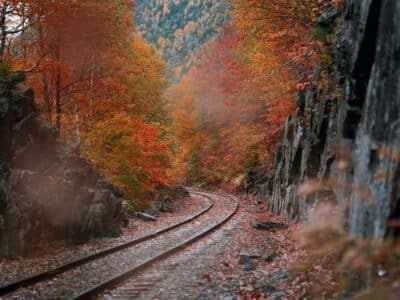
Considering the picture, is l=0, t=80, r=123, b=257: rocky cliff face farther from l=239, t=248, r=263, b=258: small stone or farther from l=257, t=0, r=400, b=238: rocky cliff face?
l=257, t=0, r=400, b=238: rocky cliff face

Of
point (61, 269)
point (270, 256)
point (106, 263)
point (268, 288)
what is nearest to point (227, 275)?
point (268, 288)

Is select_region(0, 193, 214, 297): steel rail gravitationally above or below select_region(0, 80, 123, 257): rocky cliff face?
below

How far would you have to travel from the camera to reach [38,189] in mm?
12680

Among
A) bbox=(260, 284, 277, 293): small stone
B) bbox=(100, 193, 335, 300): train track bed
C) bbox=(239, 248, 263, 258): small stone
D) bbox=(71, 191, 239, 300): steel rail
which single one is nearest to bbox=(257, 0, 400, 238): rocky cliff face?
bbox=(100, 193, 335, 300): train track bed

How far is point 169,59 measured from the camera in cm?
14325

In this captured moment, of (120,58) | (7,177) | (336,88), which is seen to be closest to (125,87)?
(120,58)

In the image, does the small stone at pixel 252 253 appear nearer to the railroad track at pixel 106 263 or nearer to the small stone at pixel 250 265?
the small stone at pixel 250 265

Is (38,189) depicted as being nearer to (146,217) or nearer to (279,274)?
(279,274)

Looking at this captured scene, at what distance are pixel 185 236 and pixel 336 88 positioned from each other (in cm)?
802

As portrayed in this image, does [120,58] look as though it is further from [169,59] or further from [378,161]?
[169,59]

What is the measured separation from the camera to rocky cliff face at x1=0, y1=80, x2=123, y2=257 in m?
11.4

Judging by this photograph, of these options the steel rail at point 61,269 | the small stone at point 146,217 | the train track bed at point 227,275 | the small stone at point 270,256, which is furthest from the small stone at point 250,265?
the small stone at point 146,217

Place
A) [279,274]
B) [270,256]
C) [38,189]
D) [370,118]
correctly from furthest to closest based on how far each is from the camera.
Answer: [38,189] < [270,256] < [279,274] < [370,118]

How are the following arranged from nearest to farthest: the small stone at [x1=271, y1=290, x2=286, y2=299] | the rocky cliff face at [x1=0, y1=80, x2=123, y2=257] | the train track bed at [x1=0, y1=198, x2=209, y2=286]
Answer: the small stone at [x1=271, y1=290, x2=286, y2=299], the train track bed at [x1=0, y1=198, x2=209, y2=286], the rocky cliff face at [x1=0, y1=80, x2=123, y2=257]
